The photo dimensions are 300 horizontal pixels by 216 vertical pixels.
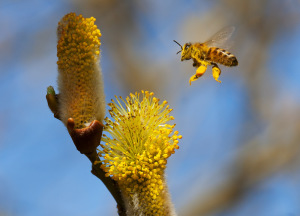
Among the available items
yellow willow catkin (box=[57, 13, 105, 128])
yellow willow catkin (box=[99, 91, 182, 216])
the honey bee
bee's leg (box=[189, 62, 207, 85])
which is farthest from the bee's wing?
yellow willow catkin (box=[57, 13, 105, 128])

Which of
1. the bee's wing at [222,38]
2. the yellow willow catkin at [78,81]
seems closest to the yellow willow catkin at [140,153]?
the yellow willow catkin at [78,81]

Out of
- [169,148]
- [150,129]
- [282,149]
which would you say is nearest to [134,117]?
[150,129]

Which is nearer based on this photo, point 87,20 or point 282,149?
point 87,20

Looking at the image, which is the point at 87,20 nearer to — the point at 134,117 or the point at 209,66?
the point at 134,117

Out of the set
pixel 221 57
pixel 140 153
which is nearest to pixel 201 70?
pixel 221 57

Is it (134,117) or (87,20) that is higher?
(87,20)

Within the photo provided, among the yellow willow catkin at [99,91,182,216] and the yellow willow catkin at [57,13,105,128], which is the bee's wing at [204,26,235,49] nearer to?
the yellow willow catkin at [99,91,182,216]

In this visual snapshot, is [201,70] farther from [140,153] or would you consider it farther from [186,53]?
[140,153]
